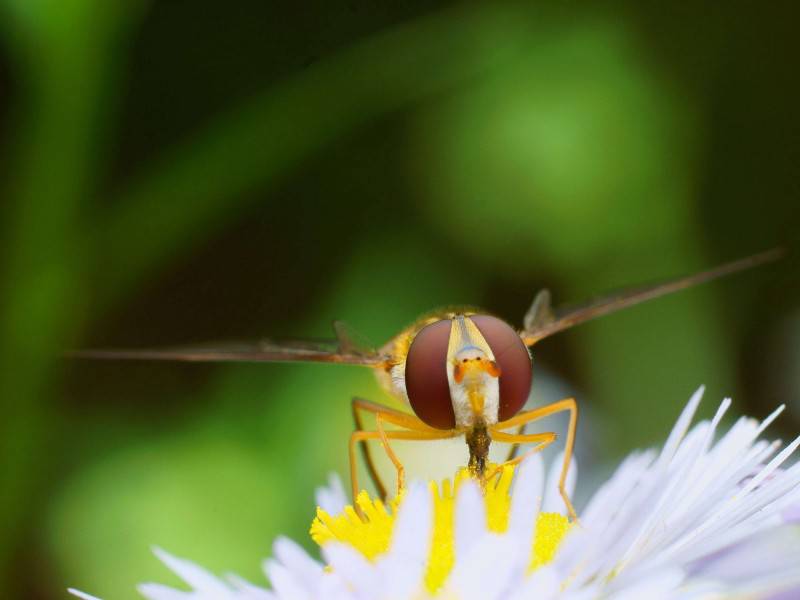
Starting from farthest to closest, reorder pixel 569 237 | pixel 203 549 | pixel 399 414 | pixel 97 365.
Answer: pixel 97 365, pixel 569 237, pixel 203 549, pixel 399 414

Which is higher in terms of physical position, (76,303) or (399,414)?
(76,303)

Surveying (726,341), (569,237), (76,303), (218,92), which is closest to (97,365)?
(76,303)

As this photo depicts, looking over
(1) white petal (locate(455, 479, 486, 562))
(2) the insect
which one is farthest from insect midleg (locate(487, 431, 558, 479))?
(1) white petal (locate(455, 479, 486, 562))

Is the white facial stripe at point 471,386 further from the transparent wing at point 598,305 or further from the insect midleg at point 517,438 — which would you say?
the transparent wing at point 598,305

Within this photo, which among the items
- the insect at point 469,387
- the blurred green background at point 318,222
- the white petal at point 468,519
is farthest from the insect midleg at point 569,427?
the blurred green background at point 318,222

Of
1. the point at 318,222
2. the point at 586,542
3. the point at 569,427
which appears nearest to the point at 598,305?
the point at 569,427

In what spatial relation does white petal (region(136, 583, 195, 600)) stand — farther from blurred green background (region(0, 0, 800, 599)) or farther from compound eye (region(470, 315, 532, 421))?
blurred green background (region(0, 0, 800, 599))

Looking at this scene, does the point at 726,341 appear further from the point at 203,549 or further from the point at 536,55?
the point at 203,549
